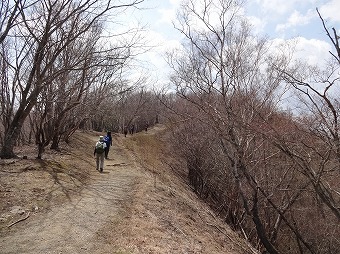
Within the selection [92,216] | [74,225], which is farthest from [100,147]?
[74,225]

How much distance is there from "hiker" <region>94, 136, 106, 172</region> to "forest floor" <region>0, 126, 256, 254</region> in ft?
3.69

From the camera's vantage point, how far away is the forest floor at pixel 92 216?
6.47 m

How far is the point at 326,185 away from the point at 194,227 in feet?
12.0

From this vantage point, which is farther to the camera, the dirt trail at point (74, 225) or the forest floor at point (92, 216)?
the forest floor at point (92, 216)

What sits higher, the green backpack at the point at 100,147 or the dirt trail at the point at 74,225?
the green backpack at the point at 100,147

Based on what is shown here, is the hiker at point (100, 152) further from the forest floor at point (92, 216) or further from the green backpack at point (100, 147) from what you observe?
the forest floor at point (92, 216)

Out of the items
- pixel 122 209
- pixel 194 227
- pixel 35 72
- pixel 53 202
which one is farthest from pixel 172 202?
pixel 35 72

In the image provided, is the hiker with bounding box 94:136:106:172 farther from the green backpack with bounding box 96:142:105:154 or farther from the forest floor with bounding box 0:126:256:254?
the forest floor with bounding box 0:126:256:254

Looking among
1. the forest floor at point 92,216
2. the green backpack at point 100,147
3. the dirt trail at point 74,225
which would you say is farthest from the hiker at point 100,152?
the dirt trail at point 74,225

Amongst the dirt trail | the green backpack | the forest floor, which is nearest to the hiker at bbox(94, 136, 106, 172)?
the green backpack

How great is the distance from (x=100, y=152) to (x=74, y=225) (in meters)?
6.36

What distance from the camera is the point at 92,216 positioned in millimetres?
7887

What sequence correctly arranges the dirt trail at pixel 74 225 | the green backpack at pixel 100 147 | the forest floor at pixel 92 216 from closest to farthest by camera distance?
the dirt trail at pixel 74 225 < the forest floor at pixel 92 216 < the green backpack at pixel 100 147

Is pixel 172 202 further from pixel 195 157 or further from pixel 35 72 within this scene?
pixel 195 157
